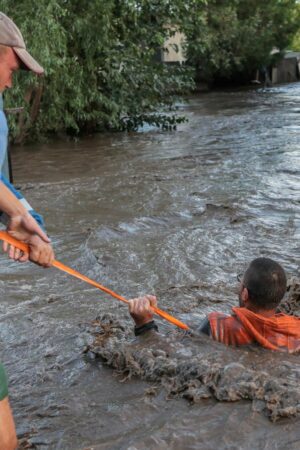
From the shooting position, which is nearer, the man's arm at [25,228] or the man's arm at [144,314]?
the man's arm at [25,228]

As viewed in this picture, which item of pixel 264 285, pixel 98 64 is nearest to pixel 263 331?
pixel 264 285

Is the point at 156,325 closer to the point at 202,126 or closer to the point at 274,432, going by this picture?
the point at 274,432

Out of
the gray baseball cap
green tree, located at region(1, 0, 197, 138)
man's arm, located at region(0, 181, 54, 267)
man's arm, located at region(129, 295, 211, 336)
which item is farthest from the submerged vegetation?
man's arm, located at region(0, 181, 54, 267)

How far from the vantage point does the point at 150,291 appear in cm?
559

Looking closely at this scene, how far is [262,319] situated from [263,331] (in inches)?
3.1

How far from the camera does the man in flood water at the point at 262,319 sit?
3.97 meters

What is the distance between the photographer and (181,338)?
14.0 ft

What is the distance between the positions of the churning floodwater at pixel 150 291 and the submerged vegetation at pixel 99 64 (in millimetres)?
1507

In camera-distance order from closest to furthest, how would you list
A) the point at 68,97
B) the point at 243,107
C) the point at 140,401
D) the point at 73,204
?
the point at 140,401 → the point at 73,204 → the point at 68,97 → the point at 243,107

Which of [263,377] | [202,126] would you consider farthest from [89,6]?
[263,377]

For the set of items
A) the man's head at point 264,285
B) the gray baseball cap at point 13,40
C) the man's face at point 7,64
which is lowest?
the man's head at point 264,285

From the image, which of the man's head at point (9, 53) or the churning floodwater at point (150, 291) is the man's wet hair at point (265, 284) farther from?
the man's head at point (9, 53)

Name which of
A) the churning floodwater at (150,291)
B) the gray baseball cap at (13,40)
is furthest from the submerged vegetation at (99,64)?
the gray baseball cap at (13,40)

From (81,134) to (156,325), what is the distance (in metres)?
11.8
